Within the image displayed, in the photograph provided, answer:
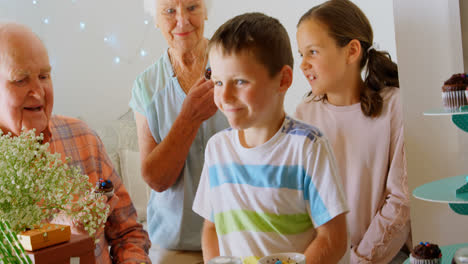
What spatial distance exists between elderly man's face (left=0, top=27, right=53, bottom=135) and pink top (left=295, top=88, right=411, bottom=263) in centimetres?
76

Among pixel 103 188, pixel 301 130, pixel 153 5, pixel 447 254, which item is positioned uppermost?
pixel 153 5

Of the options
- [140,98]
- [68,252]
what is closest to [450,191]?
[68,252]

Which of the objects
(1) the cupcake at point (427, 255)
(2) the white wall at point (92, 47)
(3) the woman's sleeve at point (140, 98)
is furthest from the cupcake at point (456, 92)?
(2) the white wall at point (92, 47)

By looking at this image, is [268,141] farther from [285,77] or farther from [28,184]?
[28,184]

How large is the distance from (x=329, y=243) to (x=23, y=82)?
83 centimetres

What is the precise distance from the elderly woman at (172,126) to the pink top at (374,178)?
395mm

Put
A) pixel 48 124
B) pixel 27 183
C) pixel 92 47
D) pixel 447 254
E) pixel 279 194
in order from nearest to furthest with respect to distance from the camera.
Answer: pixel 27 183 → pixel 279 194 → pixel 447 254 → pixel 48 124 → pixel 92 47

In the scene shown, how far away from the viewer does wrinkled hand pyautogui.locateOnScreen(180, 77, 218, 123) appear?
4.62 ft

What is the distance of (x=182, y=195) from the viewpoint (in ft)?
5.12

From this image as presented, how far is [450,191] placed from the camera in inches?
43.3

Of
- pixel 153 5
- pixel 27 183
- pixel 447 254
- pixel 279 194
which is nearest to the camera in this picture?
pixel 27 183

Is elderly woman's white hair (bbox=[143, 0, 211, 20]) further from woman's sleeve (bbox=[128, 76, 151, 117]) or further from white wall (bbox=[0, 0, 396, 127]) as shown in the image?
white wall (bbox=[0, 0, 396, 127])

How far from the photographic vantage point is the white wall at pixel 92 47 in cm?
331

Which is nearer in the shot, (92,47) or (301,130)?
(301,130)
